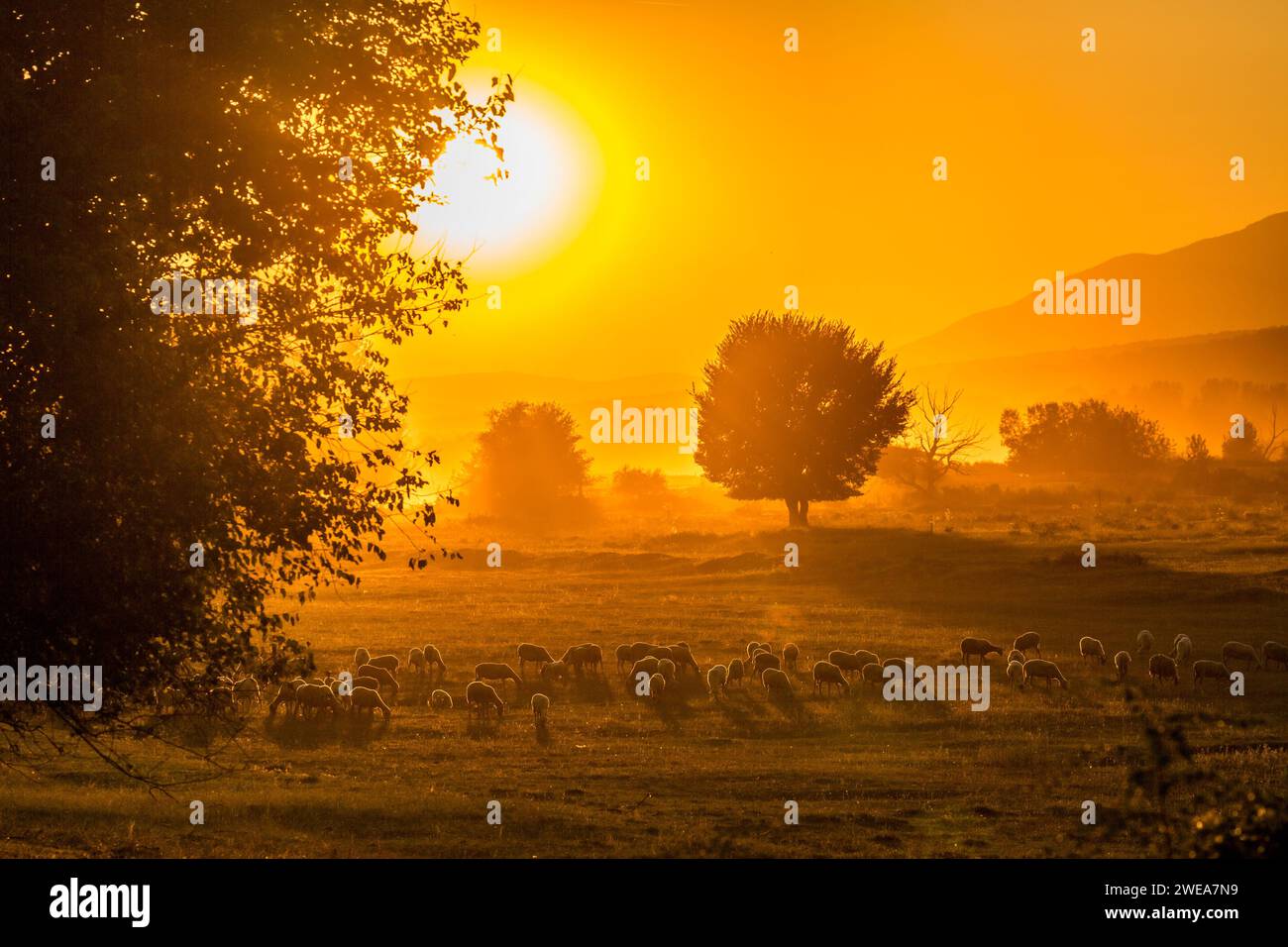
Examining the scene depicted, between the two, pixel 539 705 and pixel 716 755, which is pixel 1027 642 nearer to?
pixel 716 755

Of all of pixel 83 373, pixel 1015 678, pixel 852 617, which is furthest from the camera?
pixel 852 617

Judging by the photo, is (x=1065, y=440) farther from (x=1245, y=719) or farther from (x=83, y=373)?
(x=83, y=373)

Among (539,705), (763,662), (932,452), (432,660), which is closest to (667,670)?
(763,662)

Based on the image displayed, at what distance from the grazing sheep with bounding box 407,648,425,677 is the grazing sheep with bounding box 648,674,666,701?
7450mm

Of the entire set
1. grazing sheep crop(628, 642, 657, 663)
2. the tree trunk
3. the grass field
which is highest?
the tree trunk

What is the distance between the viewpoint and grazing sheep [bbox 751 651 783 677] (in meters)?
30.7

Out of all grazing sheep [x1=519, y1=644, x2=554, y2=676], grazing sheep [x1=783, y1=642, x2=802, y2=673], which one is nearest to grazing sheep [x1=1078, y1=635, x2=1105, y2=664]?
grazing sheep [x1=783, y1=642, x2=802, y2=673]

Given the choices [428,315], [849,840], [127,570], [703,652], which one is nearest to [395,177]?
[428,315]

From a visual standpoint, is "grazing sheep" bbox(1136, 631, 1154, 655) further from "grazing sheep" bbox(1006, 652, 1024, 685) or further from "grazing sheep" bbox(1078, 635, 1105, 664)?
"grazing sheep" bbox(1006, 652, 1024, 685)

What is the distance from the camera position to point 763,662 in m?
30.9

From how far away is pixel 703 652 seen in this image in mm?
34719

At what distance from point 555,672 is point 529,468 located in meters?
84.3

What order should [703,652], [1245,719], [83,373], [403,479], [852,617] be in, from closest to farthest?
[83,373] < [403,479] < [1245,719] < [703,652] < [852,617]
